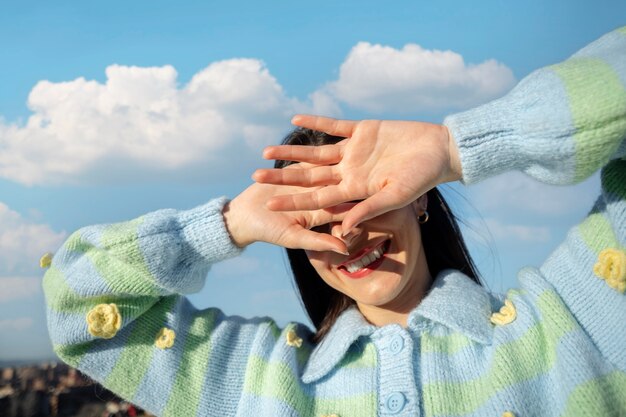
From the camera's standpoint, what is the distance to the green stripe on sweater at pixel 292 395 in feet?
5.64

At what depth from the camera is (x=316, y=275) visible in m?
2.21

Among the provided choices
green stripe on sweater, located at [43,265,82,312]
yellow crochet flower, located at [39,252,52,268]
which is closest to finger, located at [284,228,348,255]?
green stripe on sweater, located at [43,265,82,312]

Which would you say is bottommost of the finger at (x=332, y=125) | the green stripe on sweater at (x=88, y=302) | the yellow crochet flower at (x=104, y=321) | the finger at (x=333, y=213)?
the yellow crochet flower at (x=104, y=321)

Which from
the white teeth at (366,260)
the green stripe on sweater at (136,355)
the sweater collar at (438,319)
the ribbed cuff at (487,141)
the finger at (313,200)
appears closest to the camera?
the ribbed cuff at (487,141)

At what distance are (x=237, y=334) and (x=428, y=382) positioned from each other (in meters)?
0.63

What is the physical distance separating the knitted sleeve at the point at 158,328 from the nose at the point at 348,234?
30 centimetres

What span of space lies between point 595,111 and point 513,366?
24.7 inches

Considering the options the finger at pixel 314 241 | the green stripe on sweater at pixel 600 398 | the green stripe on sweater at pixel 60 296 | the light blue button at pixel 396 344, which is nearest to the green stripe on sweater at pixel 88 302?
the green stripe on sweater at pixel 60 296

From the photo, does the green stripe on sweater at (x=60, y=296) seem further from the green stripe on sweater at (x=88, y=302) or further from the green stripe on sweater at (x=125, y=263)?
the green stripe on sweater at (x=125, y=263)

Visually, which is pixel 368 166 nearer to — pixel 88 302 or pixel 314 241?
pixel 314 241

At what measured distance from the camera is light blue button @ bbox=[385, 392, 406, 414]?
163 cm

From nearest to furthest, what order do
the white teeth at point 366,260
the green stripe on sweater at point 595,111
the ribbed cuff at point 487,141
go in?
the green stripe on sweater at point 595,111 < the ribbed cuff at point 487,141 < the white teeth at point 366,260

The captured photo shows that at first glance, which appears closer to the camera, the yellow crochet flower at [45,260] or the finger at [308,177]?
the finger at [308,177]

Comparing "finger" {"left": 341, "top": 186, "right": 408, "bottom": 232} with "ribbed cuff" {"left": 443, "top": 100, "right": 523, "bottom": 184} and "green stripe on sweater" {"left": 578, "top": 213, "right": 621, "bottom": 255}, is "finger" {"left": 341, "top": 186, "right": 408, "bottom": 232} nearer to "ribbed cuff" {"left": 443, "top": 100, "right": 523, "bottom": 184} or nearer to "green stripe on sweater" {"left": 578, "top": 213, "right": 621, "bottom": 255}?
"ribbed cuff" {"left": 443, "top": 100, "right": 523, "bottom": 184}
